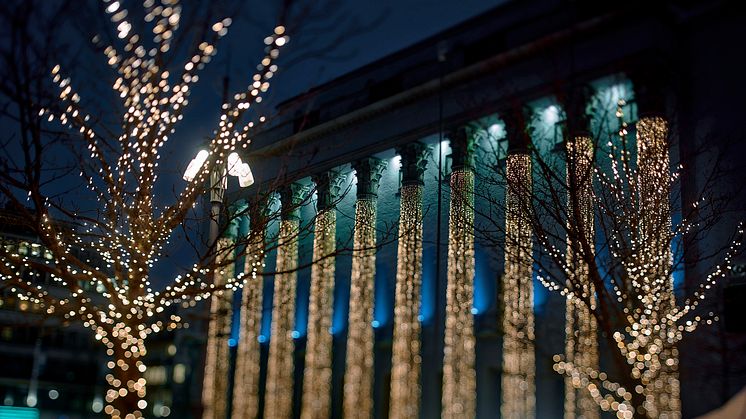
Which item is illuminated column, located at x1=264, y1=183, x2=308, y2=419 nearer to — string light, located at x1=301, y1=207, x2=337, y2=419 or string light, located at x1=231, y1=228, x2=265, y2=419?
string light, located at x1=301, y1=207, x2=337, y2=419

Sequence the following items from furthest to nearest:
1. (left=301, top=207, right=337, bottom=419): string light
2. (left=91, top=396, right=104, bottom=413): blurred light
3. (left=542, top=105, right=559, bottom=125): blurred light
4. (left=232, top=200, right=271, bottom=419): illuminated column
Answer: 1. (left=91, top=396, right=104, bottom=413): blurred light
2. (left=232, top=200, right=271, bottom=419): illuminated column
3. (left=301, top=207, right=337, bottom=419): string light
4. (left=542, top=105, right=559, bottom=125): blurred light

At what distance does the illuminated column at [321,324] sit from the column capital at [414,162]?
290 cm

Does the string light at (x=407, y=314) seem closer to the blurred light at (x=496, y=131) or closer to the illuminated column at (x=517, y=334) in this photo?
the blurred light at (x=496, y=131)

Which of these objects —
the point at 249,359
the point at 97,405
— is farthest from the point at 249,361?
the point at 97,405

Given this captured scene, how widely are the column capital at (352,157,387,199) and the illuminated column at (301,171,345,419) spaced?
88 cm

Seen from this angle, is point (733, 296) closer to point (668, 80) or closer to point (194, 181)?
point (668, 80)

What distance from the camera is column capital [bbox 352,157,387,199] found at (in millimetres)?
30891

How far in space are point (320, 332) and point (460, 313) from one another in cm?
698

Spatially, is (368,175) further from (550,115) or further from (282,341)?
(550,115)

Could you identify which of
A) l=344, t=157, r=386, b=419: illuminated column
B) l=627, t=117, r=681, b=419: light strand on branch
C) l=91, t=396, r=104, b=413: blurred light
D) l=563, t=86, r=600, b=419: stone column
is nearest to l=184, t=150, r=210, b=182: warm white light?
l=627, t=117, r=681, b=419: light strand on branch

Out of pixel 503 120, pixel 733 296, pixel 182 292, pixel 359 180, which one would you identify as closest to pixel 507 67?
pixel 503 120

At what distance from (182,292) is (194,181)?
1.96m

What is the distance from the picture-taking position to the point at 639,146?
866 inches

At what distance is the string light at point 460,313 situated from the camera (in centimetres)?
2523
